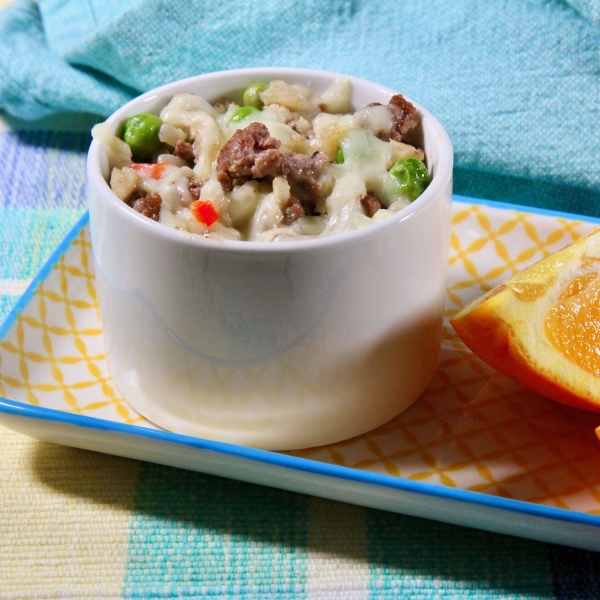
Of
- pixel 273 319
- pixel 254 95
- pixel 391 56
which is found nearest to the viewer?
pixel 273 319

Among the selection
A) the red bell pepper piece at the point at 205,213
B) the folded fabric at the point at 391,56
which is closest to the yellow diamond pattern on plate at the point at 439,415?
the red bell pepper piece at the point at 205,213

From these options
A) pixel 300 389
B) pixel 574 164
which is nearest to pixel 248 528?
pixel 300 389

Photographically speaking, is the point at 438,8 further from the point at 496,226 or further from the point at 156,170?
the point at 156,170

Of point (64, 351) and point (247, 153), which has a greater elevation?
point (247, 153)

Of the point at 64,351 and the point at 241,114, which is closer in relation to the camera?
the point at 241,114

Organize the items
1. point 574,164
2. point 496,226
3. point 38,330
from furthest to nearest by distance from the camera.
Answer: point 574,164, point 496,226, point 38,330

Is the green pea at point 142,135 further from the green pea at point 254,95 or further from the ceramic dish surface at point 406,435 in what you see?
the ceramic dish surface at point 406,435

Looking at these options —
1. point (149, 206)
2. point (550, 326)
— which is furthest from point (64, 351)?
point (550, 326)

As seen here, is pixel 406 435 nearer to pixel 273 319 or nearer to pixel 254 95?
pixel 273 319
